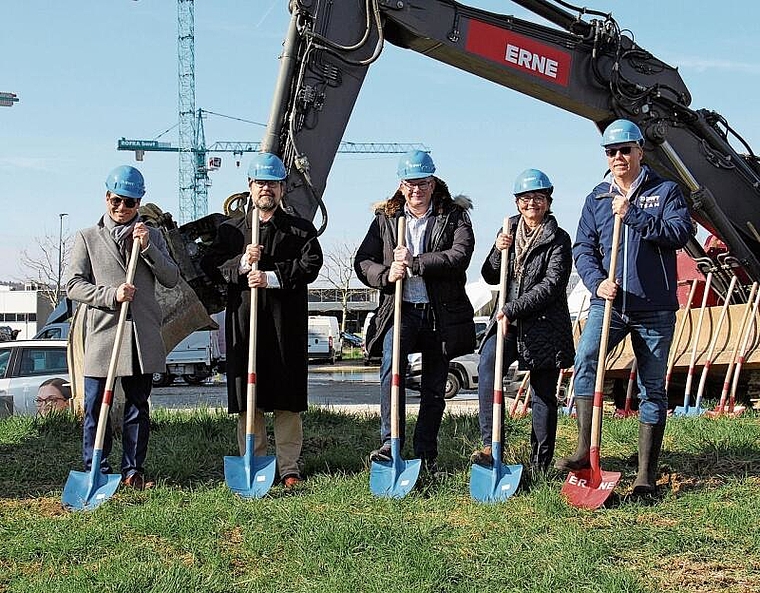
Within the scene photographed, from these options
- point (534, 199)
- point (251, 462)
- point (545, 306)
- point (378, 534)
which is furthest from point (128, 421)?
point (534, 199)

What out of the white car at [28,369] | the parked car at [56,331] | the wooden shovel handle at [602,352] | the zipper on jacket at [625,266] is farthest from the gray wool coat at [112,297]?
the parked car at [56,331]

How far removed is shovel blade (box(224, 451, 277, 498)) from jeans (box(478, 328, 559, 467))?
1.39m

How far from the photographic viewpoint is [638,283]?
550 cm

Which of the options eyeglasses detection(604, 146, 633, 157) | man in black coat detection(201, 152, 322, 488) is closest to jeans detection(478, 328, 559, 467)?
man in black coat detection(201, 152, 322, 488)

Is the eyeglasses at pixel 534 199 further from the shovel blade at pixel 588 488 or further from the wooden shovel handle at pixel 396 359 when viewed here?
the shovel blade at pixel 588 488

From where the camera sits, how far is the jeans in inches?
233

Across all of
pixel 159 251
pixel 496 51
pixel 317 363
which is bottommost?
pixel 317 363

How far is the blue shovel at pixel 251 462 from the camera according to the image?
5.68m

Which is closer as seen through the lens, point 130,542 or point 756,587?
point 756,587

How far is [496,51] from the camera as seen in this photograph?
321 inches

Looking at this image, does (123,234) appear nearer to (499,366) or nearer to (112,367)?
(112,367)

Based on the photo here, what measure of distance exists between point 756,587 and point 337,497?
2365 millimetres

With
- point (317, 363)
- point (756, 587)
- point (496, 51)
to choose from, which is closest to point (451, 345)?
point (756, 587)

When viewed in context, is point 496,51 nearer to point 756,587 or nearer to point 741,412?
point 741,412
